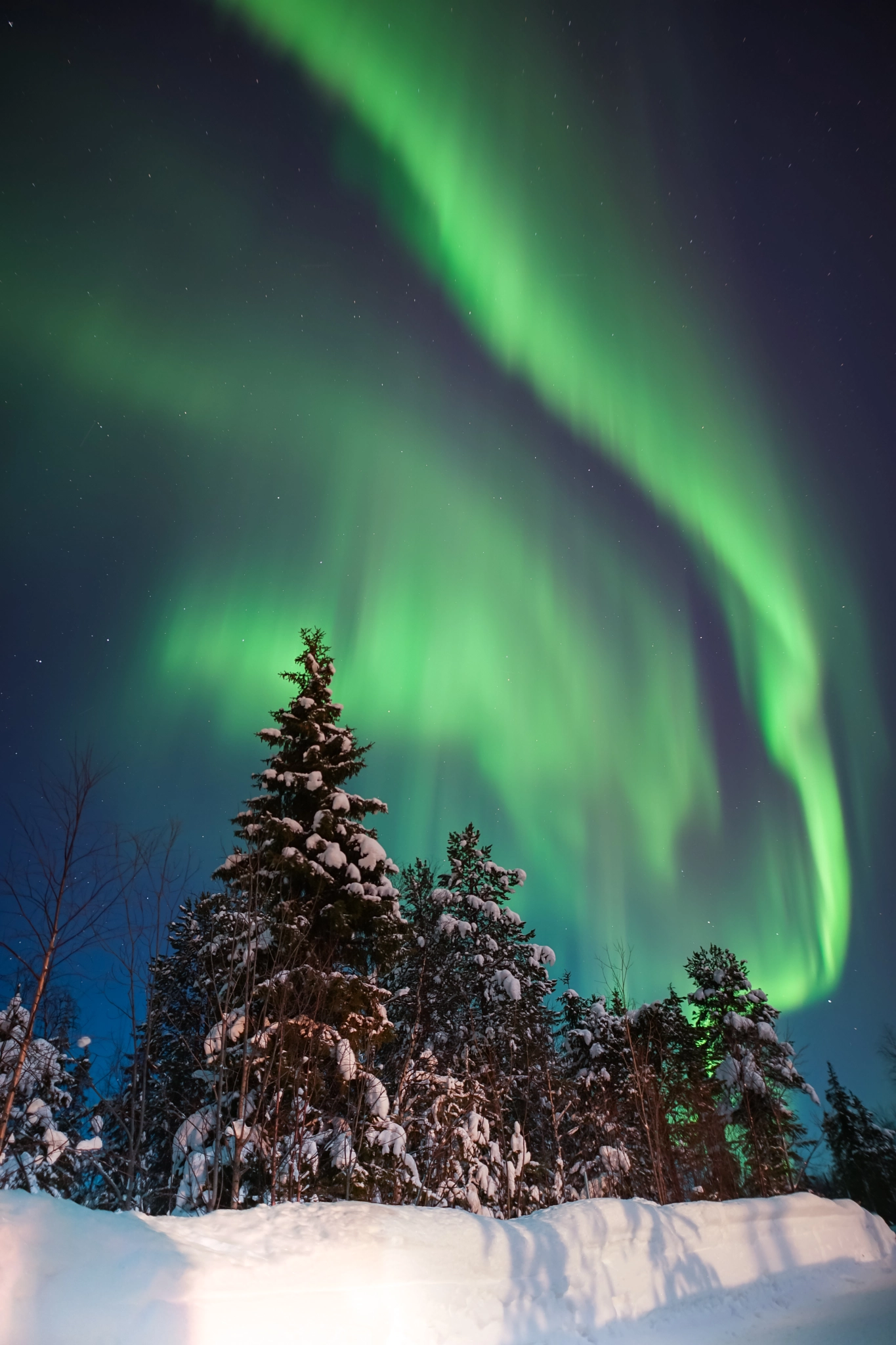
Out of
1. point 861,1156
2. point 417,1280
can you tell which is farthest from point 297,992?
point 861,1156

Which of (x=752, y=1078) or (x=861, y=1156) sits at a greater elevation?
(x=752, y=1078)

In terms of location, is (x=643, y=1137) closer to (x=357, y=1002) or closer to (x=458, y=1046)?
(x=458, y=1046)

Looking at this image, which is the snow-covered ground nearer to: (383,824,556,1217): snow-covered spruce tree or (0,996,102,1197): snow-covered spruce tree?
(0,996,102,1197): snow-covered spruce tree

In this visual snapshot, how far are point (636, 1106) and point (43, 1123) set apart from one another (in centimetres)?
1803

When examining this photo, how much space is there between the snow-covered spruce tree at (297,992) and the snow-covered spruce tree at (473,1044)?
6.78ft

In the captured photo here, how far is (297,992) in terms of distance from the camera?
36.4ft

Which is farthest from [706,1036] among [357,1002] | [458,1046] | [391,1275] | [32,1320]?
[32,1320]

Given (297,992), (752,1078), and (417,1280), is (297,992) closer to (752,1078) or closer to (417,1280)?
(417,1280)

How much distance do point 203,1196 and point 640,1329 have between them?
6.01 metres

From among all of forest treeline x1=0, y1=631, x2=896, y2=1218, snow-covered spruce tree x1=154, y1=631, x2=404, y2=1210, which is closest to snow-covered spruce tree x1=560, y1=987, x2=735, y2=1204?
forest treeline x1=0, y1=631, x2=896, y2=1218

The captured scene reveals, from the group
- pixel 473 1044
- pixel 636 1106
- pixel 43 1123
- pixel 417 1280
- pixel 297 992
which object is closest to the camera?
pixel 417 1280

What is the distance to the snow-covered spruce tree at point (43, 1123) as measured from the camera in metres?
10.3

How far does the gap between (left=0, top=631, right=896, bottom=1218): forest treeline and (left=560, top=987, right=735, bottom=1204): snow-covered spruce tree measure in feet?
0.36

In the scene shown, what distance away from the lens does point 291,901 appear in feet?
40.8
